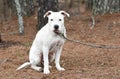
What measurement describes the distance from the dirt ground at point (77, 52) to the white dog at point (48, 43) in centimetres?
20

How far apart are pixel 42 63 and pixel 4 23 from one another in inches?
304

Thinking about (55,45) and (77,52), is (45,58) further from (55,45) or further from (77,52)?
(77,52)

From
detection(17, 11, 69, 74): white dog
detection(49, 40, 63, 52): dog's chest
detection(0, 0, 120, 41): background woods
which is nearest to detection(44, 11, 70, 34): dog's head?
detection(17, 11, 69, 74): white dog

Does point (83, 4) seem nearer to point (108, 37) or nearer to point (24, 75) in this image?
point (108, 37)

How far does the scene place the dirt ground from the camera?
26.3ft

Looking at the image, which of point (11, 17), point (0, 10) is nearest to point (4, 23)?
point (11, 17)

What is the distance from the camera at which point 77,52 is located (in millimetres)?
10320

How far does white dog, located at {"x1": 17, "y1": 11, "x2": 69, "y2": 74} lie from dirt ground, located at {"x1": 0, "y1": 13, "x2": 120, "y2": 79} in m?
0.20

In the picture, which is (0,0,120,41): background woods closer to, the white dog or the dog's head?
the white dog

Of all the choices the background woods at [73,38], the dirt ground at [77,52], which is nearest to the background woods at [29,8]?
the background woods at [73,38]

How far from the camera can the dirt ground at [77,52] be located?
8008mm

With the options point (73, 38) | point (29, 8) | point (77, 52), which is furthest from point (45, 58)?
point (29, 8)

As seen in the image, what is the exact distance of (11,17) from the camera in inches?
664

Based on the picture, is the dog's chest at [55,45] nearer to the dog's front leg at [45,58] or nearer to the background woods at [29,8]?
the dog's front leg at [45,58]
